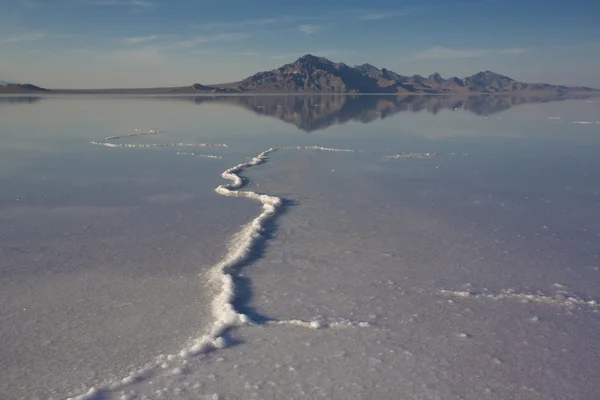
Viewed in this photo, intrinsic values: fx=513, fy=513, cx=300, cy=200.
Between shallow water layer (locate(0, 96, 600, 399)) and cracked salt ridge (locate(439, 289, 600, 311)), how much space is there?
0.03 metres

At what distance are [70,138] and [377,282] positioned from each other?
24056 millimetres

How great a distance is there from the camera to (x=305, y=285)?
7945 millimetres

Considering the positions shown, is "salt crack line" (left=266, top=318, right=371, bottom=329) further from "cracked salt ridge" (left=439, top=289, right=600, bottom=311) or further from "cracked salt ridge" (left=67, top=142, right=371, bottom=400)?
"cracked salt ridge" (left=439, top=289, right=600, bottom=311)

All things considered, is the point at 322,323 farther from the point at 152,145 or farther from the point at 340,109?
the point at 340,109

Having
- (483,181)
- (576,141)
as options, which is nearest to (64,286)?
(483,181)

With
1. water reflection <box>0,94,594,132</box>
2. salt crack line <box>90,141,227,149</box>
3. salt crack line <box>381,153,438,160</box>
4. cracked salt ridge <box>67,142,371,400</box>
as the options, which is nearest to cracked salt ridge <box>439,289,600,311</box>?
cracked salt ridge <box>67,142,371,400</box>

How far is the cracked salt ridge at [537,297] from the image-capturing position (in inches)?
289

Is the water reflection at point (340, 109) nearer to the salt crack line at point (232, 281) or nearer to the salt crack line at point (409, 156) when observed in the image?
the salt crack line at point (409, 156)

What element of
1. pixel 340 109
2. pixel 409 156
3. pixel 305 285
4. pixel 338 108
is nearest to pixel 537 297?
pixel 305 285

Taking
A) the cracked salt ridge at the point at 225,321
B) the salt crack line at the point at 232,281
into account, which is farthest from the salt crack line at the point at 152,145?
the cracked salt ridge at the point at 225,321

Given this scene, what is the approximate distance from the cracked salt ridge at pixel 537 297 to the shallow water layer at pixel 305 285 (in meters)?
0.03

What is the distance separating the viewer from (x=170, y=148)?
2345 centimetres

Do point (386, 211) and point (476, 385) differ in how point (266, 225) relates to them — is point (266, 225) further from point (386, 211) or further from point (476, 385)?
point (476, 385)

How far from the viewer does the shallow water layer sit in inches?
220
